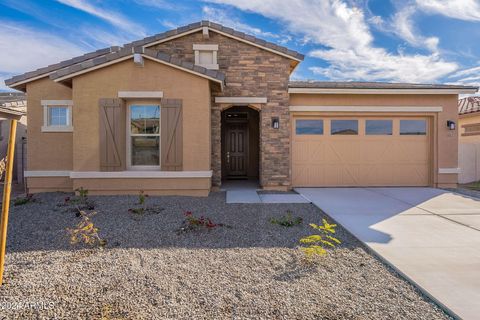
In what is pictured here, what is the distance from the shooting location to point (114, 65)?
23.0 ft

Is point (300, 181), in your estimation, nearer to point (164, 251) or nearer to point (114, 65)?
point (164, 251)

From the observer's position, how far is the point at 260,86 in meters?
8.41

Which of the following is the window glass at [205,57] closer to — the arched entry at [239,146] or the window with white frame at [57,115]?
the arched entry at [239,146]

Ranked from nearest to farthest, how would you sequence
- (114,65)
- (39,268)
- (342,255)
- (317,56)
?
(39,268), (342,255), (114,65), (317,56)

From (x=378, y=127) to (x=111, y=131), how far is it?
8.83 meters

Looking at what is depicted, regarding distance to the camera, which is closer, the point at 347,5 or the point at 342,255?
the point at 342,255

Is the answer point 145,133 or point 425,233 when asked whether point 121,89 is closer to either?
point 145,133

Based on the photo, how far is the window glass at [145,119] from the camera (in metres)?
7.30

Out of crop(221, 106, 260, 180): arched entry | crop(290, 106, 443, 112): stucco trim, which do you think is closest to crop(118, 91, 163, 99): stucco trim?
crop(221, 106, 260, 180): arched entry

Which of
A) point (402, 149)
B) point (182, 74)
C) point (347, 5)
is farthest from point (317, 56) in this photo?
point (182, 74)

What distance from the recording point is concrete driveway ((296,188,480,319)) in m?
2.78

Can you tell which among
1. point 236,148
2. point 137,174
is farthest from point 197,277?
point 236,148

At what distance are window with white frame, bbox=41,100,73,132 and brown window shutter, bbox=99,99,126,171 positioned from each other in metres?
1.75

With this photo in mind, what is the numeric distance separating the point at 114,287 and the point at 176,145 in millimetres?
4736
